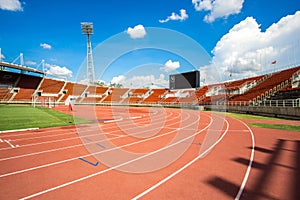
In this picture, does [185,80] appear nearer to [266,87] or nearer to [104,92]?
[266,87]

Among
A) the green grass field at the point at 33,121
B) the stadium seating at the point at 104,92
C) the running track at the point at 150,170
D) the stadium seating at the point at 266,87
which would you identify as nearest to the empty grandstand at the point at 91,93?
the stadium seating at the point at 104,92

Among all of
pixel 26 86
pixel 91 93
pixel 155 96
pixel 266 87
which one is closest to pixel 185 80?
pixel 155 96

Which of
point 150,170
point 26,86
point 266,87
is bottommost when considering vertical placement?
point 150,170

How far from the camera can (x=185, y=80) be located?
40875 millimetres

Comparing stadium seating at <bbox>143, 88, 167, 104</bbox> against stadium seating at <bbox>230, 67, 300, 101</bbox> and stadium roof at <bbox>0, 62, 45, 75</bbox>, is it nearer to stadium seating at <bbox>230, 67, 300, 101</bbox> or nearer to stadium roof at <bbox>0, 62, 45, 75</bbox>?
stadium seating at <bbox>230, 67, 300, 101</bbox>

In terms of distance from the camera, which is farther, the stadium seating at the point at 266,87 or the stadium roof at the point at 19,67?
the stadium roof at the point at 19,67

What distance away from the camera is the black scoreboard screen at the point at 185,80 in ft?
125

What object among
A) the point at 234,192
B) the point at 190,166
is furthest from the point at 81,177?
the point at 234,192

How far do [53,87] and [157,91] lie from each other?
3710 centimetres

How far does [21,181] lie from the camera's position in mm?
3727

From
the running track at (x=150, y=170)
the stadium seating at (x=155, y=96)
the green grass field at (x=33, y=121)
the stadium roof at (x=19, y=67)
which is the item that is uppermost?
the stadium roof at (x=19, y=67)

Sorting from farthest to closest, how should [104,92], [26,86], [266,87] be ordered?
1. [104,92]
2. [26,86]
3. [266,87]

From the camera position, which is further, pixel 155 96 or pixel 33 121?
pixel 155 96

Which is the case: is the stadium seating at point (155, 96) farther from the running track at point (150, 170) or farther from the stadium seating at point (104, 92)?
the running track at point (150, 170)
